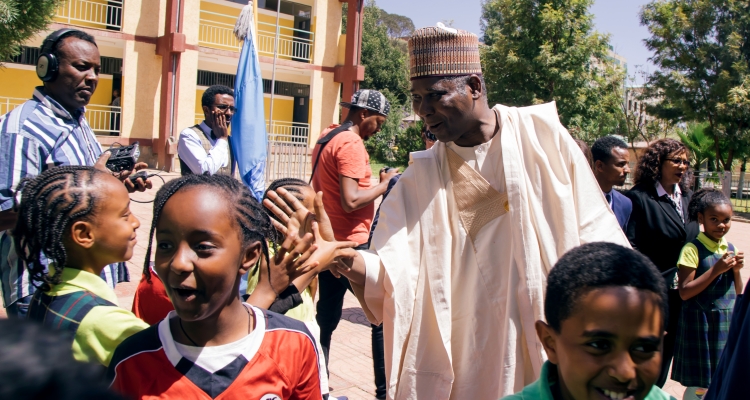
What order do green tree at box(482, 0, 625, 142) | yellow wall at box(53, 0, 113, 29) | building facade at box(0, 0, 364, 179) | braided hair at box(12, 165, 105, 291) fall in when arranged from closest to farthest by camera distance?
braided hair at box(12, 165, 105, 291) < building facade at box(0, 0, 364, 179) < yellow wall at box(53, 0, 113, 29) < green tree at box(482, 0, 625, 142)

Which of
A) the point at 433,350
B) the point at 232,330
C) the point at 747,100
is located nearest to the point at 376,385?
the point at 433,350

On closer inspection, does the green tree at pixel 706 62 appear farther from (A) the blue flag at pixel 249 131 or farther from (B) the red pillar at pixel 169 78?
(A) the blue flag at pixel 249 131

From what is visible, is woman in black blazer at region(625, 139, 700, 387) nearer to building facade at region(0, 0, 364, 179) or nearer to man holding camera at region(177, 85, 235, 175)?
man holding camera at region(177, 85, 235, 175)

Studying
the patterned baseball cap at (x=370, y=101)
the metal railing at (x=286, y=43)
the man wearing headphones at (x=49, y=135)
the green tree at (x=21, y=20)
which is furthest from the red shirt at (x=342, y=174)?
the metal railing at (x=286, y=43)

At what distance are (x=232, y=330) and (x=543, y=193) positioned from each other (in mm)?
1322

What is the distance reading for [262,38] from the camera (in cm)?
2231

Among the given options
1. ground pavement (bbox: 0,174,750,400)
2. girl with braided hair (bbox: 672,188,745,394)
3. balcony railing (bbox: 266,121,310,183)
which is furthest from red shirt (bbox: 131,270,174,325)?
balcony railing (bbox: 266,121,310,183)

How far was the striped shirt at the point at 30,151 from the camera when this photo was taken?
2.60m

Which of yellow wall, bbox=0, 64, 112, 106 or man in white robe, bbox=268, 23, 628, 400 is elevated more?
yellow wall, bbox=0, 64, 112, 106

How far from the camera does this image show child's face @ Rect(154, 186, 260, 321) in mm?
1770

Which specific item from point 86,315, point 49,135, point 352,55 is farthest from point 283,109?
point 86,315

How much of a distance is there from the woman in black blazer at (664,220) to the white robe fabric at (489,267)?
6.90 feet

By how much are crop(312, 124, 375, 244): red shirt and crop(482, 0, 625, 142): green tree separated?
65.1ft

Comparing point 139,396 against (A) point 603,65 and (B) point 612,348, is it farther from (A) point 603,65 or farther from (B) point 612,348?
(A) point 603,65
